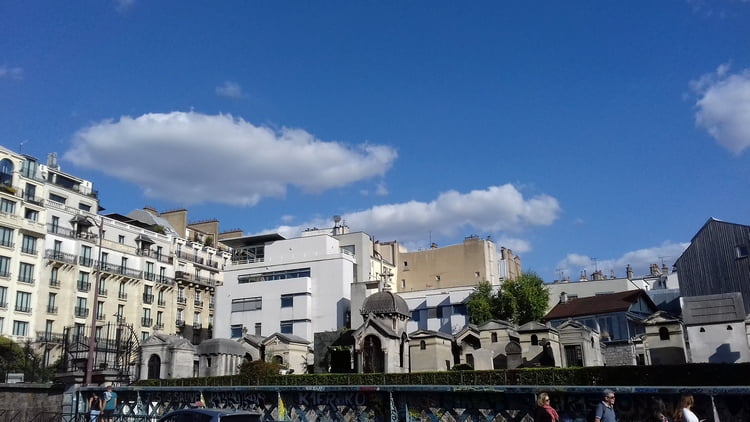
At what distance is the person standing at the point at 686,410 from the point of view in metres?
10.4

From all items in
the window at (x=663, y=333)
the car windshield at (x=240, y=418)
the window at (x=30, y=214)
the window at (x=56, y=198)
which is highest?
the window at (x=56, y=198)

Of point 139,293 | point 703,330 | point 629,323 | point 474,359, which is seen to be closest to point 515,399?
point 703,330

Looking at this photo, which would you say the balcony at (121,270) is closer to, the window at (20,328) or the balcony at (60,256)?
the balcony at (60,256)

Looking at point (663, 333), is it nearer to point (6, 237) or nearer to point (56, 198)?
point (6, 237)

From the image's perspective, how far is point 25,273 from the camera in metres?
54.9

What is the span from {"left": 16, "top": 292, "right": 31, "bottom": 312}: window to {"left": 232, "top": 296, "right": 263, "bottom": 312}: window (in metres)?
19.7

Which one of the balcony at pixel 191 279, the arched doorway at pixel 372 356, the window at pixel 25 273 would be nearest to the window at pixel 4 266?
the window at pixel 25 273

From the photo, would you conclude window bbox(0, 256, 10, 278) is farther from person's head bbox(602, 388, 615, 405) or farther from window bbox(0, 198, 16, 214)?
person's head bbox(602, 388, 615, 405)

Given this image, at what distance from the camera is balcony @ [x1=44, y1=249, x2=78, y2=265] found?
188 ft

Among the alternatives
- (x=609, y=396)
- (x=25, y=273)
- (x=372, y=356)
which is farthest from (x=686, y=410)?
(x=25, y=273)

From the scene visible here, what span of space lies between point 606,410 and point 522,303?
52468mm

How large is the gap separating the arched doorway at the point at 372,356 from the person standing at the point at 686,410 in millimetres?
37351

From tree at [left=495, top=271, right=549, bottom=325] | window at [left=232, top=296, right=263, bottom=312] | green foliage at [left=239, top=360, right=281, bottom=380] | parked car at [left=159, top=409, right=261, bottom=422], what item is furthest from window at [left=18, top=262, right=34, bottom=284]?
parked car at [left=159, top=409, right=261, bottom=422]

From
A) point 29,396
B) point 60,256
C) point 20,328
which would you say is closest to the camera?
point 29,396
